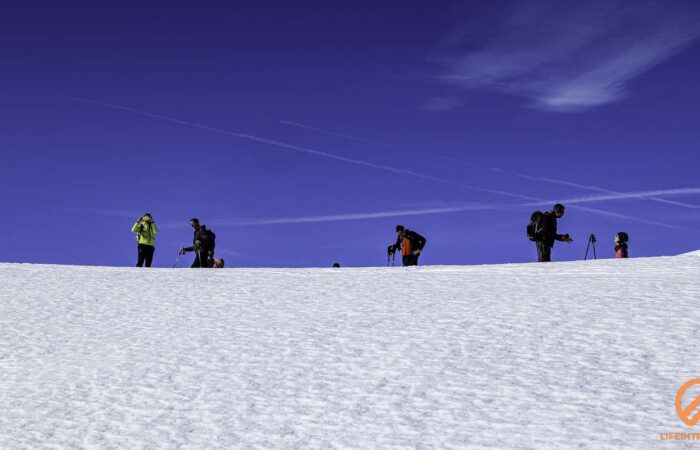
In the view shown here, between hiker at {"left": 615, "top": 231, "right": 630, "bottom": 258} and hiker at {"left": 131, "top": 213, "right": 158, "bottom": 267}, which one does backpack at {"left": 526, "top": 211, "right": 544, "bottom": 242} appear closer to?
hiker at {"left": 615, "top": 231, "right": 630, "bottom": 258}

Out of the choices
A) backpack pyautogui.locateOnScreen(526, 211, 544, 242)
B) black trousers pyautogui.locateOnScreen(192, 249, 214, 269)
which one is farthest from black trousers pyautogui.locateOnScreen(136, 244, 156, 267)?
backpack pyautogui.locateOnScreen(526, 211, 544, 242)

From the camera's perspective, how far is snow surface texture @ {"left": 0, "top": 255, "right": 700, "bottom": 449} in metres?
4.49

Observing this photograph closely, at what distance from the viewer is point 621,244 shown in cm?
1761

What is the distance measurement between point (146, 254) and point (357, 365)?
38.3ft

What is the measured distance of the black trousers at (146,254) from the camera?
53.5 ft

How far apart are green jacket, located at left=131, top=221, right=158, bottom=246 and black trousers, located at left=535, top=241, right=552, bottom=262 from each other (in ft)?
28.6

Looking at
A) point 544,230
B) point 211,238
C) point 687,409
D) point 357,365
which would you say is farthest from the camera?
point 211,238

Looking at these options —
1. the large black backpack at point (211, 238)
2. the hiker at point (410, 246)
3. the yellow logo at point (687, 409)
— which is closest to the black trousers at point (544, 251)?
the hiker at point (410, 246)

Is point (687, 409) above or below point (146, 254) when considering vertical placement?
below

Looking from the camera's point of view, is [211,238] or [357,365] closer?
[357,365]

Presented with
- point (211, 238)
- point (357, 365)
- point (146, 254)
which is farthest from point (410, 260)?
point (357, 365)

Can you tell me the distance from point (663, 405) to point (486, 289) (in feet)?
14.5

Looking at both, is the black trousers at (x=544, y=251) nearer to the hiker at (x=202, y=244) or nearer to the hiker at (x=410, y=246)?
the hiker at (x=410, y=246)

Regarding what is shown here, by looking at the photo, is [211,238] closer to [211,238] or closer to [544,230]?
[211,238]
